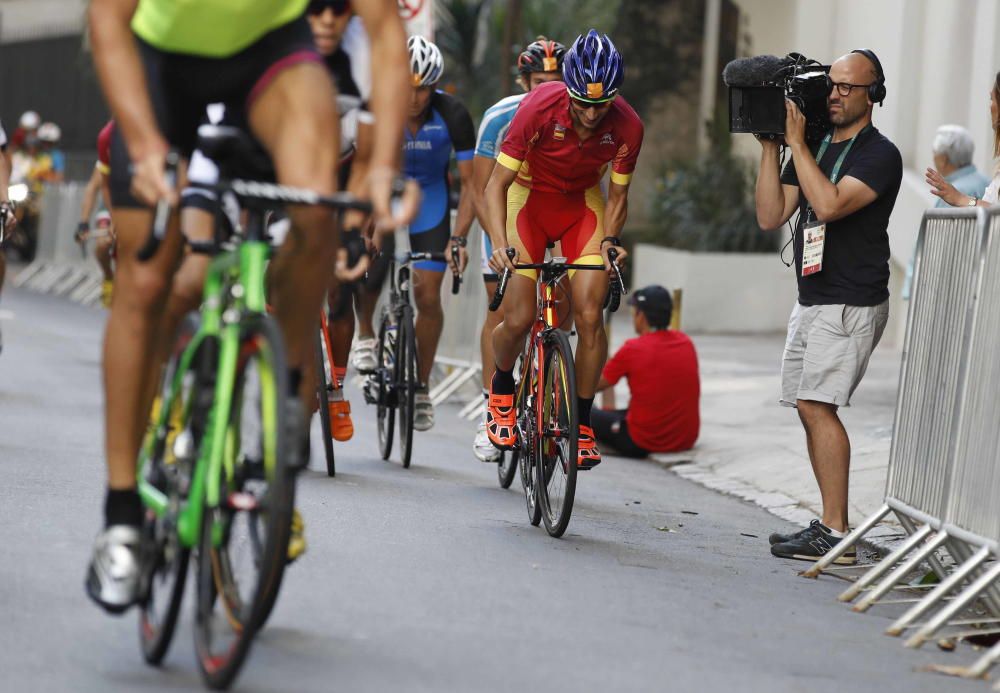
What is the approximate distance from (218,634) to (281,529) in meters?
0.46

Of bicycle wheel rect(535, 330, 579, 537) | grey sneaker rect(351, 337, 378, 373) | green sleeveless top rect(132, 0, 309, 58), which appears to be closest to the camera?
green sleeveless top rect(132, 0, 309, 58)

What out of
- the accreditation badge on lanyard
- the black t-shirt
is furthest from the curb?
the accreditation badge on lanyard

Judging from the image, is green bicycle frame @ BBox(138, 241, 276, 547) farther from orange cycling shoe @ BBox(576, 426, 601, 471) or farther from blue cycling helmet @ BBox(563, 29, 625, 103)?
blue cycling helmet @ BBox(563, 29, 625, 103)

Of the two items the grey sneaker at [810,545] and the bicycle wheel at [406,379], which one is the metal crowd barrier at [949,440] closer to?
the grey sneaker at [810,545]

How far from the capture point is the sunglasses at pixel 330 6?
522 cm

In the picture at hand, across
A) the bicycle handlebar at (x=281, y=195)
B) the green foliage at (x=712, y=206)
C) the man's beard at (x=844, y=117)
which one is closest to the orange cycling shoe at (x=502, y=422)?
the man's beard at (x=844, y=117)

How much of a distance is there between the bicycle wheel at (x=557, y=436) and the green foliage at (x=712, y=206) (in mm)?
14031

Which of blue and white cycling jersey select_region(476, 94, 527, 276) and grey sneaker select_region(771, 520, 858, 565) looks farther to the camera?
blue and white cycling jersey select_region(476, 94, 527, 276)

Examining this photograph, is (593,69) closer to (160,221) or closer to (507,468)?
(507,468)

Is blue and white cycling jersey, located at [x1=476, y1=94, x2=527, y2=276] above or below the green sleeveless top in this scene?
below

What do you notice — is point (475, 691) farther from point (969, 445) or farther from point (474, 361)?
point (474, 361)

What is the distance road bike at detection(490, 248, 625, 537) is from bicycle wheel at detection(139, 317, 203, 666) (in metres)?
2.95

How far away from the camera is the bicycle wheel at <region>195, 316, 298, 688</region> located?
4180mm

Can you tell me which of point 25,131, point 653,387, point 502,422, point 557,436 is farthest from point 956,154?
point 25,131
